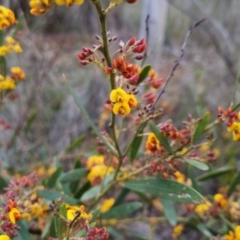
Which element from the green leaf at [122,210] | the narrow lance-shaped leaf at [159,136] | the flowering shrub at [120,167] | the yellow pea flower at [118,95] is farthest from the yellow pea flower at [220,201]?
the yellow pea flower at [118,95]

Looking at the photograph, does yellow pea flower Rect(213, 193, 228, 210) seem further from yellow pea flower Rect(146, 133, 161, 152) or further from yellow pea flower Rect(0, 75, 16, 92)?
yellow pea flower Rect(0, 75, 16, 92)

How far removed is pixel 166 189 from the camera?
1104mm

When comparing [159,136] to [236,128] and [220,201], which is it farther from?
[220,201]

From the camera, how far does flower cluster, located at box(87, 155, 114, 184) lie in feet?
4.11

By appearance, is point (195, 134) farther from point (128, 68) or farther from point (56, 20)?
point (56, 20)

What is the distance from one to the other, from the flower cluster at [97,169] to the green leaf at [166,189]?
0.10 meters

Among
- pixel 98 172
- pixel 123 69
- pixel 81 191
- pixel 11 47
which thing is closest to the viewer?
pixel 123 69

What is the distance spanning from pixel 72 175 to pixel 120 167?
186mm

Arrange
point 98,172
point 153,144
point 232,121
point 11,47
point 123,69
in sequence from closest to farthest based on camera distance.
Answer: point 123,69
point 232,121
point 153,144
point 11,47
point 98,172

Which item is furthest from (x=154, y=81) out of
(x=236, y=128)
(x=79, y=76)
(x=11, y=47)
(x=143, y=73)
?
(x=79, y=76)

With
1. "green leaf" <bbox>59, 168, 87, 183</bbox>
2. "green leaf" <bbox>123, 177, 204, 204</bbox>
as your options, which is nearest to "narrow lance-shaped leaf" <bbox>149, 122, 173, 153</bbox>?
"green leaf" <bbox>123, 177, 204, 204</bbox>

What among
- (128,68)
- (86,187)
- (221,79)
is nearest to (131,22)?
(221,79)

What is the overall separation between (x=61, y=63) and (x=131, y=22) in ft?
6.21

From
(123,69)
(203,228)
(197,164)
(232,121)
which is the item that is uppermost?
(123,69)
